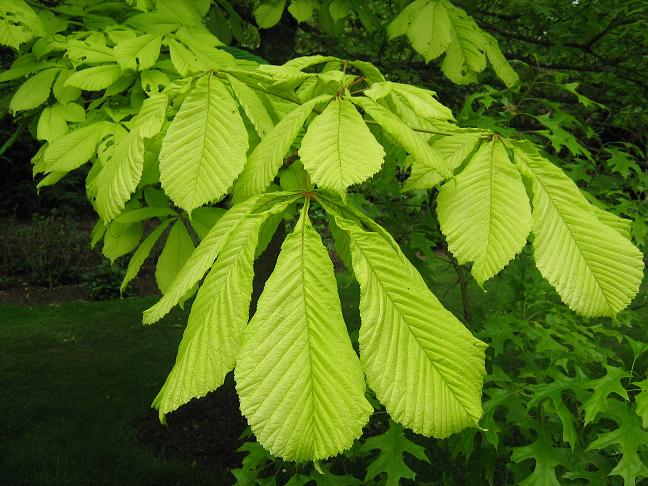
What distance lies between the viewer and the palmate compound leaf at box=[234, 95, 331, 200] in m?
0.79

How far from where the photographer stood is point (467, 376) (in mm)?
580

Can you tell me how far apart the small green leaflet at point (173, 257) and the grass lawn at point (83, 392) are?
2.33 m

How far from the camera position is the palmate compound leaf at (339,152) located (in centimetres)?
65

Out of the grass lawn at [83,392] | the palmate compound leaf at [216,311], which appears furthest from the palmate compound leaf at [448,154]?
the grass lawn at [83,392]

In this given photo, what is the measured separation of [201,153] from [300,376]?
40 centimetres

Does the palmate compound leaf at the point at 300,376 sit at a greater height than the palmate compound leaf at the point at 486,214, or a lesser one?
lesser

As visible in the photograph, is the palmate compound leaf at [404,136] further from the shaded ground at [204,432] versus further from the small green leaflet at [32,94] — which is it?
the shaded ground at [204,432]

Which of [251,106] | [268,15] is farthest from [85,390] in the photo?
[251,106]

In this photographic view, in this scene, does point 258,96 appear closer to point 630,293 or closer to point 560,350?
point 630,293

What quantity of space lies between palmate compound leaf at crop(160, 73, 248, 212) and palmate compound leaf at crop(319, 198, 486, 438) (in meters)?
0.27

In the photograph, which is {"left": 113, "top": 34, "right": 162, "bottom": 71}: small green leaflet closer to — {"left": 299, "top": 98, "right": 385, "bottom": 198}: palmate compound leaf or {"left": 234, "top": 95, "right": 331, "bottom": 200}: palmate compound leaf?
{"left": 234, "top": 95, "right": 331, "bottom": 200}: palmate compound leaf

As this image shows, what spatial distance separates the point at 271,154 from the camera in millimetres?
801

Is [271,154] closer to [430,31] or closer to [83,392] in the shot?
[430,31]

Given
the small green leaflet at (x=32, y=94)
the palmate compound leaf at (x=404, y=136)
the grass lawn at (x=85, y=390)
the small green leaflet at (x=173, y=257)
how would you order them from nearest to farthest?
the palmate compound leaf at (x=404, y=136) → the small green leaflet at (x=173, y=257) → the small green leaflet at (x=32, y=94) → the grass lawn at (x=85, y=390)
